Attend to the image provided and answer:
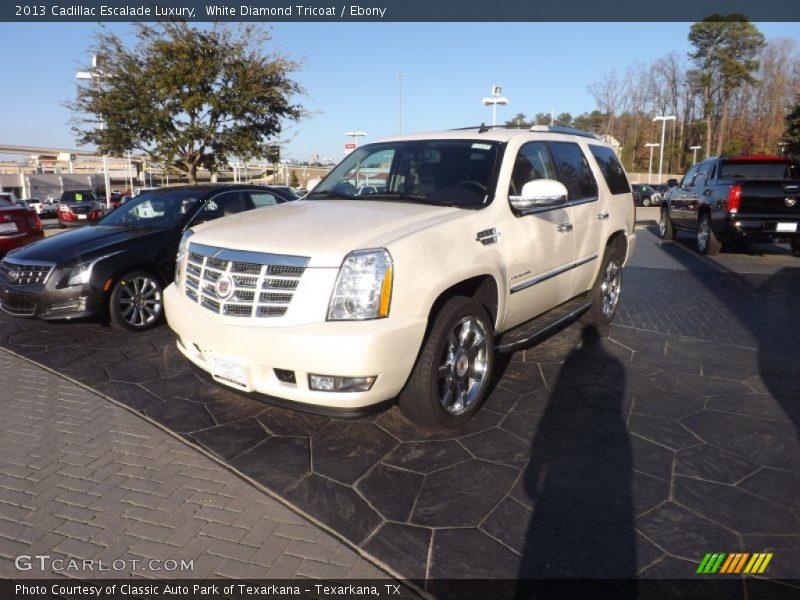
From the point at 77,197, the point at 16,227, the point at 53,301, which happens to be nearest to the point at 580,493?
the point at 53,301

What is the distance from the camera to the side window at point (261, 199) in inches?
286

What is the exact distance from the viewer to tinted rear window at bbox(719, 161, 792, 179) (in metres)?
11.1

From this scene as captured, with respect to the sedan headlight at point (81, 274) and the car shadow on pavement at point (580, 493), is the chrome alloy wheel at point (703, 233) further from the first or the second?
the sedan headlight at point (81, 274)

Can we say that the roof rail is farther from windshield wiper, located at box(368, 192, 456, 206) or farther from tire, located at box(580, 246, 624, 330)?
windshield wiper, located at box(368, 192, 456, 206)

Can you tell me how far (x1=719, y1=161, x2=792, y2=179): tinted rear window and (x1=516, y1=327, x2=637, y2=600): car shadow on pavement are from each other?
8937 millimetres

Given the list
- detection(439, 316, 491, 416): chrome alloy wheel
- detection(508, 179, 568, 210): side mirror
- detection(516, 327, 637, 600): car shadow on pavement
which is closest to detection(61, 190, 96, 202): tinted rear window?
detection(508, 179, 568, 210): side mirror

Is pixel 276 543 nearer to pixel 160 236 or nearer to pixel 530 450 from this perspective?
pixel 530 450

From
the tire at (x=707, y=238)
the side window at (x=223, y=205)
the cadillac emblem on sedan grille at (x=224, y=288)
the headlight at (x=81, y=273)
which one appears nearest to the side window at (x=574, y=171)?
the cadillac emblem on sedan grille at (x=224, y=288)

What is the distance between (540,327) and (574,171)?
172 centimetres

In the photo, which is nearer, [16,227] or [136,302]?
[136,302]

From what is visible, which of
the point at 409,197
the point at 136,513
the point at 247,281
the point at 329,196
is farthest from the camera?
the point at 329,196

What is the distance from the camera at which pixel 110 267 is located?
5.66 meters

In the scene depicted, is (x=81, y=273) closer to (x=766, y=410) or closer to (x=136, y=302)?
(x=136, y=302)

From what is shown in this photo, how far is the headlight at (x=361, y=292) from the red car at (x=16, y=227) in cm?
881
